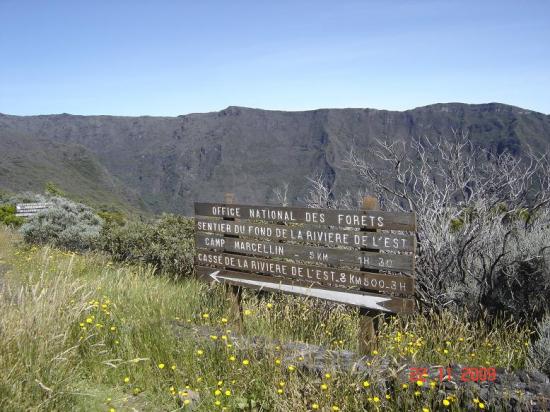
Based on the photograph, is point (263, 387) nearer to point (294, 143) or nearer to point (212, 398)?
point (212, 398)

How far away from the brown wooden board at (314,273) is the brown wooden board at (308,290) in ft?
0.19

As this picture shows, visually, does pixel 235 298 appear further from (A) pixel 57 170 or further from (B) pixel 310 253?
(A) pixel 57 170

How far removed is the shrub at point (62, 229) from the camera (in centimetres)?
1171

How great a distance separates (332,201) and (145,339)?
4333 millimetres

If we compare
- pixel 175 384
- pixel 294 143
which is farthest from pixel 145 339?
pixel 294 143

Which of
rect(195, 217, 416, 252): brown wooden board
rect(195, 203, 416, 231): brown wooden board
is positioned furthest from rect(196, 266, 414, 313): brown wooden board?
rect(195, 203, 416, 231): brown wooden board

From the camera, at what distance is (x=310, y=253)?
4.71m

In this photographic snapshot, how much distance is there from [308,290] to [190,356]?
1.25 meters

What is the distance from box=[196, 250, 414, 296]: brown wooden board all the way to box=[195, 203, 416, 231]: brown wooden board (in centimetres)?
42

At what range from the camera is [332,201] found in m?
7.92

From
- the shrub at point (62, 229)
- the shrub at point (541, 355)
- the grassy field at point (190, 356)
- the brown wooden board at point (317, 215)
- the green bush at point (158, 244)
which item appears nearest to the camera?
the grassy field at point (190, 356)

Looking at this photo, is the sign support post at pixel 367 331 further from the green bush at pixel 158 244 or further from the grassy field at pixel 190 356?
the green bush at pixel 158 244

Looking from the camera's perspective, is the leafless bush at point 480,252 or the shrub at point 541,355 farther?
the leafless bush at point 480,252

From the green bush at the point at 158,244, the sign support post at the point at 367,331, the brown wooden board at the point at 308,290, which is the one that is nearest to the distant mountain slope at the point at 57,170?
the green bush at the point at 158,244
